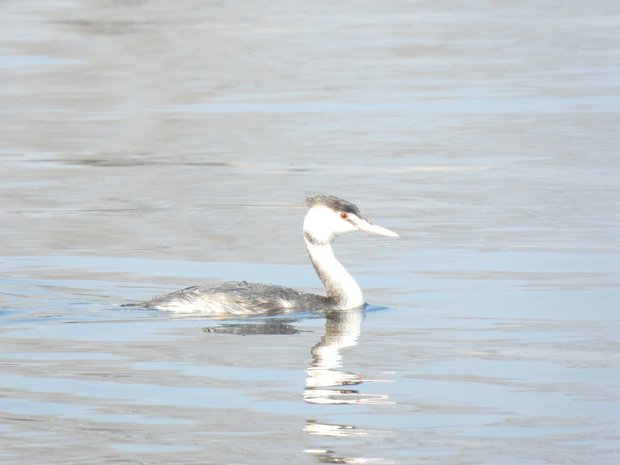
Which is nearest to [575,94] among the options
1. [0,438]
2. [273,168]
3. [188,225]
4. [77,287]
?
[273,168]

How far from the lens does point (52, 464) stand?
845 cm

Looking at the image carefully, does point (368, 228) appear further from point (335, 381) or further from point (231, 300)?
point (335, 381)

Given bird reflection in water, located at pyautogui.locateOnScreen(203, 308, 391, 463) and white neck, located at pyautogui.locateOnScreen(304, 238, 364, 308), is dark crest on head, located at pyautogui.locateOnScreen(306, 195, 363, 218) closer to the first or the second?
white neck, located at pyautogui.locateOnScreen(304, 238, 364, 308)

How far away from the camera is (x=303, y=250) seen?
15.6m

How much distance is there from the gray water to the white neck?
0.86 ft

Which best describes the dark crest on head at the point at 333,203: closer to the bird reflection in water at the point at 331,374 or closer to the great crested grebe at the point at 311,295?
the great crested grebe at the point at 311,295

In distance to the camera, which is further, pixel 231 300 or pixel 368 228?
pixel 368 228

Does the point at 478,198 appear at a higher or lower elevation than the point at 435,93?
lower

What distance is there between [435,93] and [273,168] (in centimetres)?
712

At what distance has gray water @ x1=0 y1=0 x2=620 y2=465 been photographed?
9.24 metres

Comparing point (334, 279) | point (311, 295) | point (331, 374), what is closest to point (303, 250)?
point (334, 279)

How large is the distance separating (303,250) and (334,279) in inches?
95.2

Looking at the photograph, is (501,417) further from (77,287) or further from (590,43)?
(590,43)

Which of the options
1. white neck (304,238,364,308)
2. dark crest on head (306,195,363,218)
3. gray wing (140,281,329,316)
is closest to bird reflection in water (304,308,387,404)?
white neck (304,238,364,308)
